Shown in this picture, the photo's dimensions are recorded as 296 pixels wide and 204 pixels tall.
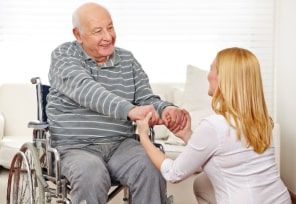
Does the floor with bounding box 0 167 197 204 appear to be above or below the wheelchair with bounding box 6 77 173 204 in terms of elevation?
below

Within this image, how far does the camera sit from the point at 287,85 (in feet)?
12.3

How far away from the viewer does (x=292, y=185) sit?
353cm

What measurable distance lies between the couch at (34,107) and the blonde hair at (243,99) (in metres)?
1.39

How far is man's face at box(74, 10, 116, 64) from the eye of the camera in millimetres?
2340

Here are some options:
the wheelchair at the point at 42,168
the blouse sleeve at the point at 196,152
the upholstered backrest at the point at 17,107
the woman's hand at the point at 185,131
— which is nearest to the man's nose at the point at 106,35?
the wheelchair at the point at 42,168

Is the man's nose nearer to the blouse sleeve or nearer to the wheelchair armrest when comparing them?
the wheelchair armrest

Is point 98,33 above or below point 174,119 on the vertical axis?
above

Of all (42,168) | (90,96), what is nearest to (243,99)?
(90,96)

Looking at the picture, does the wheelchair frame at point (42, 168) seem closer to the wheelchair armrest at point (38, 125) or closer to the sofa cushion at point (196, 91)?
the wheelchair armrest at point (38, 125)

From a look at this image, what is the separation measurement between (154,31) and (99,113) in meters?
1.88

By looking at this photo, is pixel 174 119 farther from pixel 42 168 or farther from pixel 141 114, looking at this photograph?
pixel 42 168

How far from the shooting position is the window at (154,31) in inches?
158

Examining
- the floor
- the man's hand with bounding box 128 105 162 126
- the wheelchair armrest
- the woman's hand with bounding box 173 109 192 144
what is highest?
the man's hand with bounding box 128 105 162 126

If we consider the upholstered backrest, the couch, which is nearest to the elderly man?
the couch
